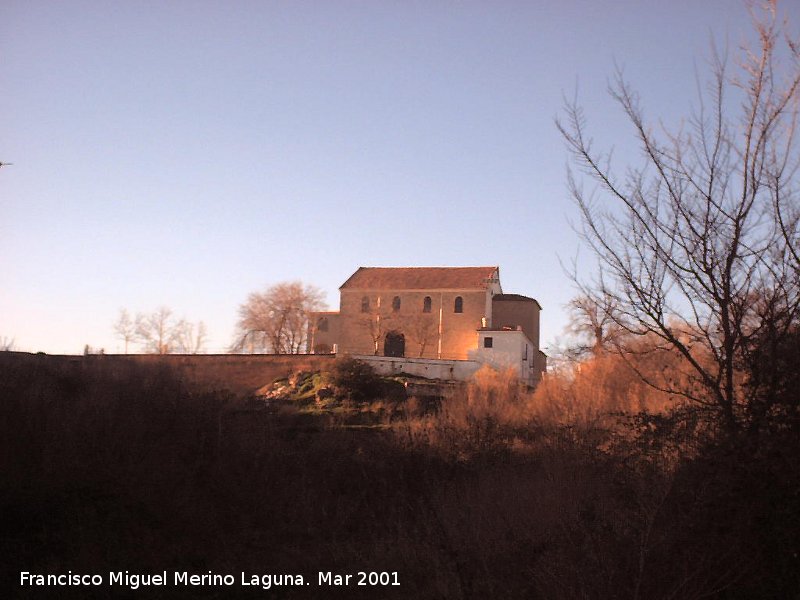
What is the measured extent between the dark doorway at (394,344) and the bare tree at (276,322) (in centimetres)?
753

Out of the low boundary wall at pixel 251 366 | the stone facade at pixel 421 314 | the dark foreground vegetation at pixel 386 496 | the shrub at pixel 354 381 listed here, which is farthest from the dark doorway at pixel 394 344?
the dark foreground vegetation at pixel 386 496

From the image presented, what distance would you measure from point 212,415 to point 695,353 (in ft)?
47.0

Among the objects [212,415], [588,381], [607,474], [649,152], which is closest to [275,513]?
[212,415]

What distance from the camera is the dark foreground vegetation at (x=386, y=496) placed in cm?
567

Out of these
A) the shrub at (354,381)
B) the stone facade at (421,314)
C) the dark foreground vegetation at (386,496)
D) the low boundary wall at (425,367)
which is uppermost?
the stone facade at (421,314)

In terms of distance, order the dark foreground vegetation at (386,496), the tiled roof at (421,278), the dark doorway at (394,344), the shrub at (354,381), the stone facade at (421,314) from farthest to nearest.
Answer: the tiled roof at (421,278) < the dark doorway at (394,344) < the stone facade at (421,314) < the shrub at (354,381) < the dark foreground vegetation at (386,496)

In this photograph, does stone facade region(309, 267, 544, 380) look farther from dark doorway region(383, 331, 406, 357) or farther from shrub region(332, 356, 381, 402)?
shrub region(332, 356, 381, 402)

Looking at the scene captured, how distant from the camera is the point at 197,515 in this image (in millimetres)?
13336

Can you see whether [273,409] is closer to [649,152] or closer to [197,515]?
[197,515]

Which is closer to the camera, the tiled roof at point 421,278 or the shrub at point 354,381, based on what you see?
the shrub at point 354,381

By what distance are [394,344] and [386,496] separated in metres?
31.5

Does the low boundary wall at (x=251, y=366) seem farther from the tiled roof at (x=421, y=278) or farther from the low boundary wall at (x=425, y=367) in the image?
the tiled roof at (x=421, y=278)

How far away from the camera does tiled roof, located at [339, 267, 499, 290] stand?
Result: 48.5 meters

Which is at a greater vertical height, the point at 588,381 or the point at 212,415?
the point at 588,381
